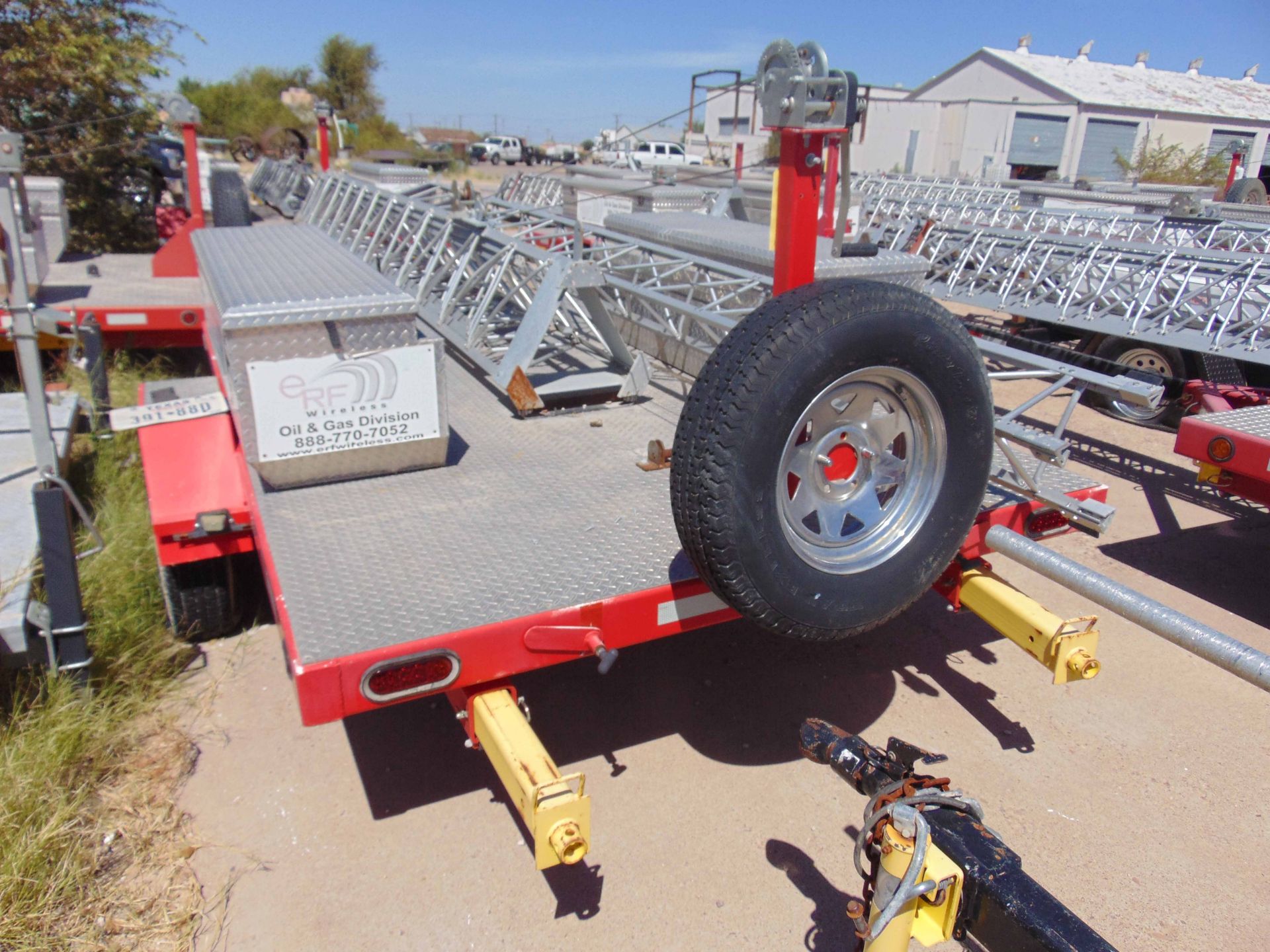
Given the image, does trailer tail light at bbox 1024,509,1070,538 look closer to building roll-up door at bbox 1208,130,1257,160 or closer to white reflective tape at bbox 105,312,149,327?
white reflective tape at bbox 105,312,149,327

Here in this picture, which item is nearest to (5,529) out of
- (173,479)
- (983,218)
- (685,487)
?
(173,479)

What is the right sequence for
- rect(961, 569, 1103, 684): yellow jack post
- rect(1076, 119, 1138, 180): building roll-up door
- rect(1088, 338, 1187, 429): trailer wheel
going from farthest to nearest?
rect(1076, 119, 1138, 180): building roll-up door, rect(1088, 338, 1187, 429): trailer wheel, rect(961, 569, 1103, 684): yellow jack post

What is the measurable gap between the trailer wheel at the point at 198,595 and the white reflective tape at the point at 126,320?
3.41 metres

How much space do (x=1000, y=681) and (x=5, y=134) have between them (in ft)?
15.1

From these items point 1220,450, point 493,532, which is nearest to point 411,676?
point 493,532

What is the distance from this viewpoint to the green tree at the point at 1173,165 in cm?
3459

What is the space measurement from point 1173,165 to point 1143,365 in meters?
39.8

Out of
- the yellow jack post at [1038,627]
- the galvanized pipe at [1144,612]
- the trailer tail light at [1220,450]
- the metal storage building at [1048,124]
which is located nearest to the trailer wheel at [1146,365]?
the trailer tail light at [1220,450]

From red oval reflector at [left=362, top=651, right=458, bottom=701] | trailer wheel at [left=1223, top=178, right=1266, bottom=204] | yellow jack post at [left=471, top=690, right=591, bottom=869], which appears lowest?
yellow jack post at [left=471, top=690, right=591, bottom=869]

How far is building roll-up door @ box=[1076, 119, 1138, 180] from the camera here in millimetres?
45719

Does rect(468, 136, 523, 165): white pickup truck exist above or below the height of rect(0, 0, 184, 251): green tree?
above

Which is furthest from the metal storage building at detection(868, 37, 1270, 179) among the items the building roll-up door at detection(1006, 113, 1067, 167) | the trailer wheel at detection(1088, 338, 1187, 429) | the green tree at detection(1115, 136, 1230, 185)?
the trailer wheel at detection(1088, 338, 1187, 429)

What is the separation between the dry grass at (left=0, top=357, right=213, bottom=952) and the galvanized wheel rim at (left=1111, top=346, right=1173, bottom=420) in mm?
7896

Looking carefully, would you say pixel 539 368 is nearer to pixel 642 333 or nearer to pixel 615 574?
pixel 642 333
